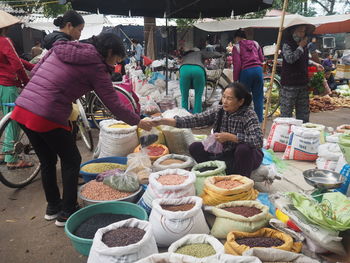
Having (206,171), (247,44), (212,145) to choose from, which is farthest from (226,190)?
(247,44)

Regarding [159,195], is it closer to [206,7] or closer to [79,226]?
[79,226]

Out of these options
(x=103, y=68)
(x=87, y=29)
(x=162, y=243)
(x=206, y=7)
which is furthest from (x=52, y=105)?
(x=87, y=29)

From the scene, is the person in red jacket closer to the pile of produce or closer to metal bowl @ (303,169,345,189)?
metal bowl @ (303,169,345,189)

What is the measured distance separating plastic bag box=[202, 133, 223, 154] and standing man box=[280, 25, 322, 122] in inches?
85.2

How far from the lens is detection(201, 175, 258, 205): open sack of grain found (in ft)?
8.09

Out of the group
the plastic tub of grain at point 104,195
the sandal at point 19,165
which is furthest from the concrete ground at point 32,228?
the plastic tub of grain at point 104,195

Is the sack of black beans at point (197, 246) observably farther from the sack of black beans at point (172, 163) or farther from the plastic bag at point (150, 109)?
the plastic bag at point (150, 109)

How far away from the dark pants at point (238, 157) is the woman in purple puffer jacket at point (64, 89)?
3.76 feet

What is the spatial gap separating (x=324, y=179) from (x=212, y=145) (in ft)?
3.47

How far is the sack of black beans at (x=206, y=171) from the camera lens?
2.83 metres

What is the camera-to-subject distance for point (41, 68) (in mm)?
2316

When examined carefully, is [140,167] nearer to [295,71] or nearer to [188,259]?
[188,259]

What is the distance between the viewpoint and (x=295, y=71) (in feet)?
14.9

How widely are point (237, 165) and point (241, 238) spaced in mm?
989
